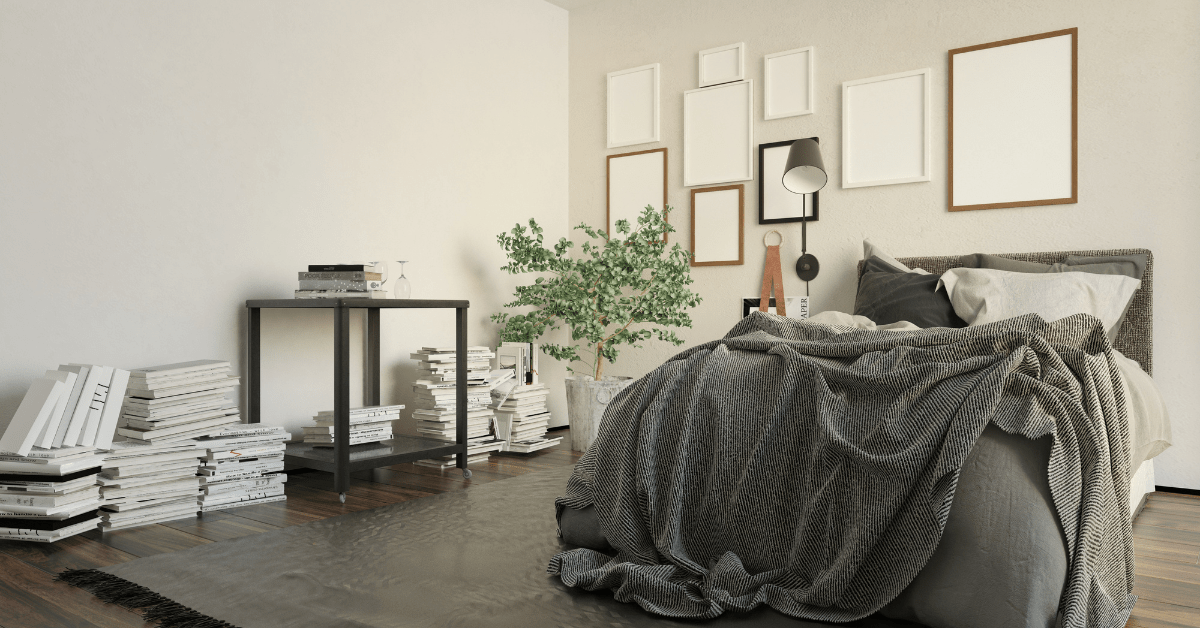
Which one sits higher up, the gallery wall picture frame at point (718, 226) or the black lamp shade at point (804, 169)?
the black lamp shade at point (804, 169)

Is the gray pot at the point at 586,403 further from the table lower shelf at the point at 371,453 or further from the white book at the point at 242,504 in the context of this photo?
the white book at the point at 242,504

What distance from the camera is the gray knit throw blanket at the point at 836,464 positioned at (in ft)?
5.33

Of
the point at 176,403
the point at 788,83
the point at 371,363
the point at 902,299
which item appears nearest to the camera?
the point at 176,403

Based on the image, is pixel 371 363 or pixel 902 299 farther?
pixel 371 363

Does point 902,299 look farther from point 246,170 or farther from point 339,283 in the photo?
point 246,170

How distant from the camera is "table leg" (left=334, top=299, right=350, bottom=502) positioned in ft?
9.95

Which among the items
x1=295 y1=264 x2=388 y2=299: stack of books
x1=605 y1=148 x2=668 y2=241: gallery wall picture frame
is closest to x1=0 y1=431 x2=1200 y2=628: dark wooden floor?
x1=295 y1=264 x2=388 y2=299: stack of books

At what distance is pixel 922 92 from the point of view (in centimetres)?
398

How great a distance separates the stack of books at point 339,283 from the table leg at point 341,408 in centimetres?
17

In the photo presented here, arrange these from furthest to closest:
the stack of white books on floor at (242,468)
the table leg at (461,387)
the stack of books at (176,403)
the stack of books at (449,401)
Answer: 1. the stack of books at (449,401)
2. the table leg at (461,387)
3. the stack of white books on floor at (242,468)
4. the stack of books at (176,403)

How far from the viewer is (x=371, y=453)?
10.6ft

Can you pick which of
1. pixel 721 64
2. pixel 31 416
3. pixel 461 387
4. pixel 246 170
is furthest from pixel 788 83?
pixel 31 416

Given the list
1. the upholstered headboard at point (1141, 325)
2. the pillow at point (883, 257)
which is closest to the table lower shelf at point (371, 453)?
the pillow at point (883, 257)

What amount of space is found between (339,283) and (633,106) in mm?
2440
